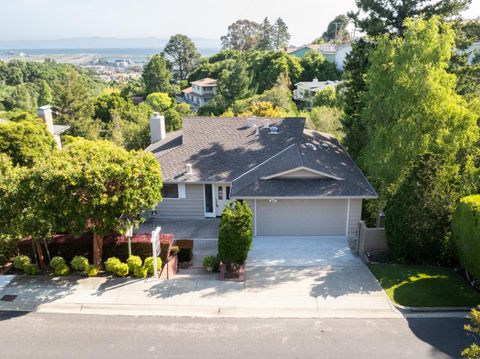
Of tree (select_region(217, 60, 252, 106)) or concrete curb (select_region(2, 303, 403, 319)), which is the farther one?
tree (select_region(217, 60, 252, 106))

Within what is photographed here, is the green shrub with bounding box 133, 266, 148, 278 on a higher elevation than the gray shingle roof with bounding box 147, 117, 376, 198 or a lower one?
lower

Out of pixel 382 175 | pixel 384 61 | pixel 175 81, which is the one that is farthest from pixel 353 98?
pixel 175 81

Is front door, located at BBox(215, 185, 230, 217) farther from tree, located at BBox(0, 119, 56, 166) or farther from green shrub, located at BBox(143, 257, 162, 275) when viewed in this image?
tree, located at BBox(0, 119, 56, 166)

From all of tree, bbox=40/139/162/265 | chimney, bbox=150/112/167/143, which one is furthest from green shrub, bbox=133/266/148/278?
chimney, bbox=150/112/167/143

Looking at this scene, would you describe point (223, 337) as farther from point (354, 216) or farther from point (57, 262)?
point (354, 216)

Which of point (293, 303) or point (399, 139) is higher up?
point (399, 139)

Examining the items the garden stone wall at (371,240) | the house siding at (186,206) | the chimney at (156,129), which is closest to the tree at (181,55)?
the chimney at (156,129)

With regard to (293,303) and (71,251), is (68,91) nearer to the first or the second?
(71,251)
